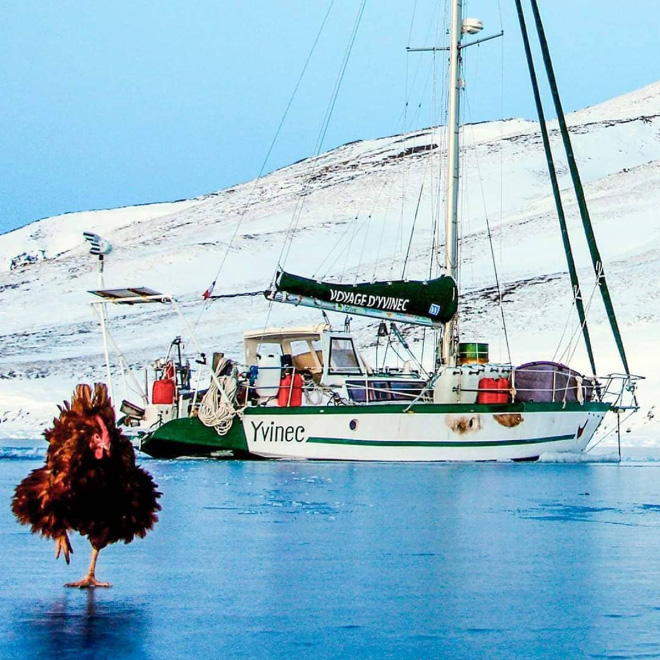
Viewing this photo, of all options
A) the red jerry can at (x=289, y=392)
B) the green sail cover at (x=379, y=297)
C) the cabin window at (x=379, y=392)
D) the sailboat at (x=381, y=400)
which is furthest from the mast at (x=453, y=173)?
the red jerry can at (x=289, y=392)

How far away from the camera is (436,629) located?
10.7m

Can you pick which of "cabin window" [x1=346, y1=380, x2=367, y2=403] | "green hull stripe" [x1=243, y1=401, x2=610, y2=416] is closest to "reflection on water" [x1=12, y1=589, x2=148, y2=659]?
"green hull stripe" [x1=243, y1=401, x2=610, y2=416]

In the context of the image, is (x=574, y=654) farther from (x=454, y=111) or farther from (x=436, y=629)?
(x=454, y=111)

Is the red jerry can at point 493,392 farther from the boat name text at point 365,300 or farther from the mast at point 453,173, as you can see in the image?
the boat name text at point 365,300

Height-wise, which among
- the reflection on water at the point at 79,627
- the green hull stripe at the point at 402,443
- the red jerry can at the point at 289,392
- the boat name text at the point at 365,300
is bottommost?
the reflection on water at the point at 79,627

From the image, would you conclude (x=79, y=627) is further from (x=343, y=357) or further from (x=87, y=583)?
(x=343, y=357)

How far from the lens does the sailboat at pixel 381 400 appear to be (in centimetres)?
2861

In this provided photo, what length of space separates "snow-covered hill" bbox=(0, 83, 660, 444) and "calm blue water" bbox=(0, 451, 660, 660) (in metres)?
17.1

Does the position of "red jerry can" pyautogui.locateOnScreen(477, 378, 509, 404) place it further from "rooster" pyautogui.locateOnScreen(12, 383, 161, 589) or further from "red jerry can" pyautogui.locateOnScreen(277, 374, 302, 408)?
"rooster" pyautogui.locateOnScreen(12, 383, 161, 589)

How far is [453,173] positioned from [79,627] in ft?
69.8

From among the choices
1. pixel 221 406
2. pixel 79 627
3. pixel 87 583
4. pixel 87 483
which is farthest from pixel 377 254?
pixel 79 627

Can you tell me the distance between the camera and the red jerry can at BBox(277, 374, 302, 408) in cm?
2933

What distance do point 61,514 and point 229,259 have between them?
7079cm

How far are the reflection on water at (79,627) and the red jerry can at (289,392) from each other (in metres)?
17.4
